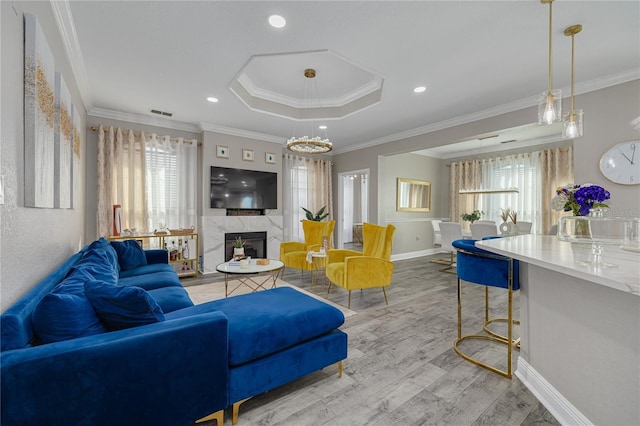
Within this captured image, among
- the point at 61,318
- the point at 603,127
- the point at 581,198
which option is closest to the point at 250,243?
the point at 61,318

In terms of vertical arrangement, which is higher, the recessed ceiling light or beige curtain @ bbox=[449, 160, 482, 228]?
the recessed ceiling light

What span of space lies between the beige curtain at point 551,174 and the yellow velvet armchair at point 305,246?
14.9 feet

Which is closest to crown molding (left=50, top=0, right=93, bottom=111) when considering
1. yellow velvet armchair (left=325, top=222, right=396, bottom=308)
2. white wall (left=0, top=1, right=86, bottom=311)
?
white wall (left=0, top=1, right=86, bottom=311)

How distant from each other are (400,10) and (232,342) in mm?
2556

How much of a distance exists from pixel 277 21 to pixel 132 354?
7.94 ft

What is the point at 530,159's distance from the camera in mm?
5734

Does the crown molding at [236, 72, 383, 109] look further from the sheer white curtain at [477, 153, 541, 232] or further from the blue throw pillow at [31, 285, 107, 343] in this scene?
the sheer white curtain at [477, 153, 541, 232]

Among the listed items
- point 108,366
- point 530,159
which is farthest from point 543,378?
point 530,159

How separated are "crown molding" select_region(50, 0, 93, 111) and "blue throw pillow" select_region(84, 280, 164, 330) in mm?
2158

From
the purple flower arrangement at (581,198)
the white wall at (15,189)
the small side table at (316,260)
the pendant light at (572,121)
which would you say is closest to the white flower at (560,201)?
the purple flower arrangement at (581,198)

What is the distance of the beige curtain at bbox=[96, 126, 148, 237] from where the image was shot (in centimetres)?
399

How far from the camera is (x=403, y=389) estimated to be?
5.65ft

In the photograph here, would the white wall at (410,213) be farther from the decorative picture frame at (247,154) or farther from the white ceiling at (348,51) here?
the decorative picture frame at (247,154)

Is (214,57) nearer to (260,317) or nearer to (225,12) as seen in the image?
(225,12)
